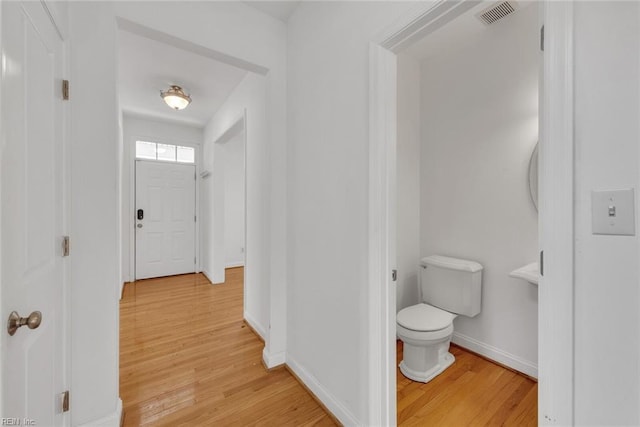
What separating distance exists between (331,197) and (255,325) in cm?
172

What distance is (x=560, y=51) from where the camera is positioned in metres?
0.76

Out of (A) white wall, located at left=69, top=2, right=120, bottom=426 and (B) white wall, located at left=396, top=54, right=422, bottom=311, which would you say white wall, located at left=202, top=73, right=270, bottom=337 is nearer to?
(A) white wall, located at left=69, top=2, right=120, bottom=426

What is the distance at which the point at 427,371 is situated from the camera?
189 cm

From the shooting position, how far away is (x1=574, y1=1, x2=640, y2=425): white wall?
2.21 ft

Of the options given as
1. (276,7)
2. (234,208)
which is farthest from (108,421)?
(234,208)

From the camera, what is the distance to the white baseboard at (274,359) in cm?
201

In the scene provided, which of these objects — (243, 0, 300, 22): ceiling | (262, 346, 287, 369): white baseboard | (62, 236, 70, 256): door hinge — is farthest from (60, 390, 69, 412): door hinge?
(243, 0, 300, 22): ceiling

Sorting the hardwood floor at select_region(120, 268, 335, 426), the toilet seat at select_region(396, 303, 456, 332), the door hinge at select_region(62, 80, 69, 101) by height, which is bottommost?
the hardwood floor at select_region(120, 268, 335, 426)

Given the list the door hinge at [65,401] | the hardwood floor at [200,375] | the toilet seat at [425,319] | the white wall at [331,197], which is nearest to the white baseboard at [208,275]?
the hardwood floor at [200,375]

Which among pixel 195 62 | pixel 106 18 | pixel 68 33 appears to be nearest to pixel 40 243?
pixel 68 33

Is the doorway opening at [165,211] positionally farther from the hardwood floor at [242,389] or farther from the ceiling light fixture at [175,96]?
the hardwood floor at [242,389]

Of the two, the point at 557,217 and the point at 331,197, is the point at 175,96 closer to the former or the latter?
the point at 331,197

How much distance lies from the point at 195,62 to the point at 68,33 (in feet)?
4.66

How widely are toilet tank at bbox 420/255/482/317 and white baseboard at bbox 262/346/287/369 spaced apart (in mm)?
1303
